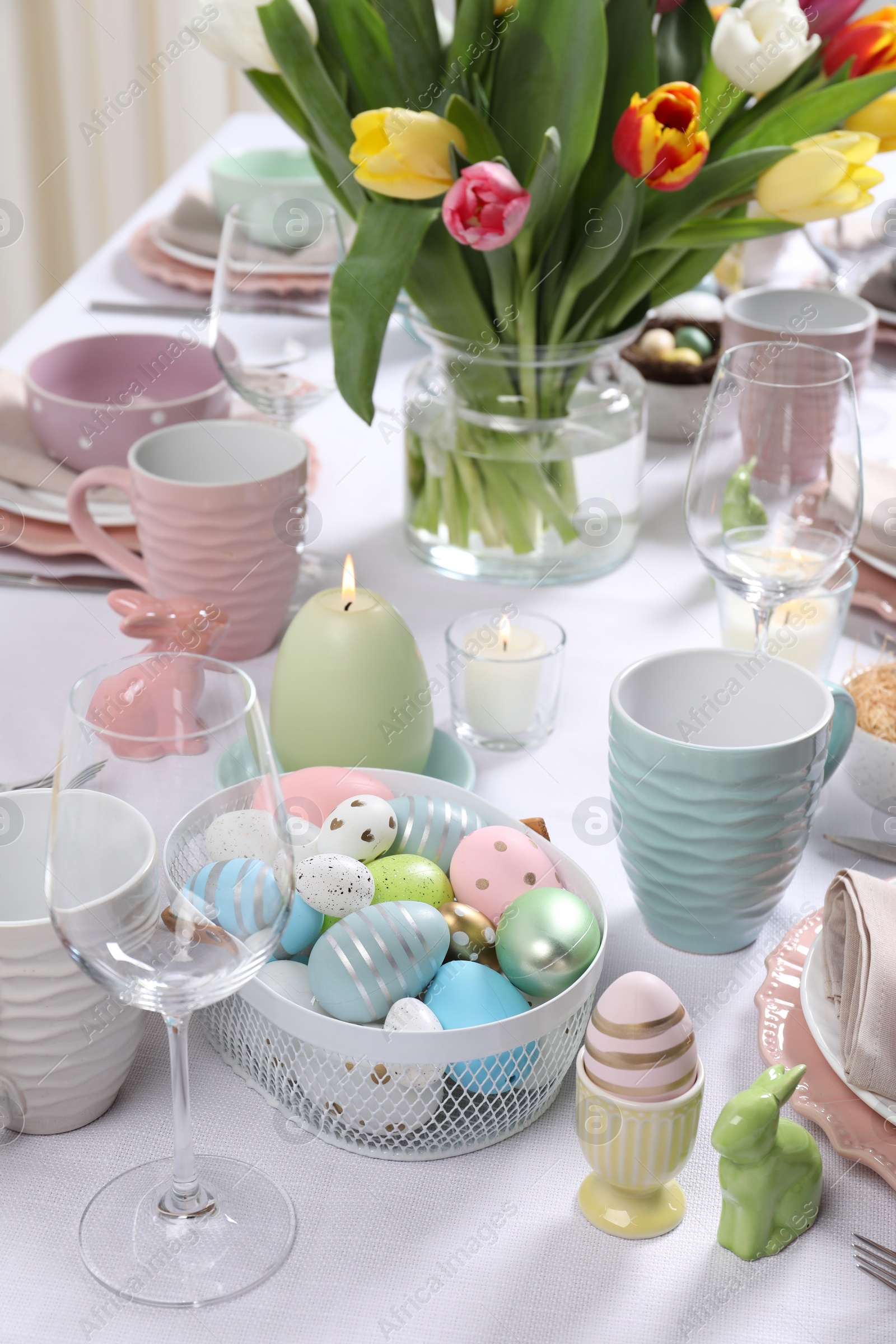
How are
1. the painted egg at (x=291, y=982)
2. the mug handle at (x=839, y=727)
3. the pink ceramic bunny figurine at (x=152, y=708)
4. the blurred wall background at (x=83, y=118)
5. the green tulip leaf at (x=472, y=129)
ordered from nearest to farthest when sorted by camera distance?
1. the pink ceramic bunny figurine at (x=152, y=708)
2. the painted egg at (x=291, y=982)
3. the mug handle at (x=839, y=727)
4. the green tulip leaf at (x=472, y=129)
5. the blurred wall background at (x=83, y=118)

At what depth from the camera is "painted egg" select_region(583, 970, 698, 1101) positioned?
45 cm

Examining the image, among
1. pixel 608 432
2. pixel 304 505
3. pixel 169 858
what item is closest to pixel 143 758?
pixel 169 858

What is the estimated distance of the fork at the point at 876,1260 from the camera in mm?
452

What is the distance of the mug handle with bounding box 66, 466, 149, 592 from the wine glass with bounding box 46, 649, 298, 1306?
42 centimetres

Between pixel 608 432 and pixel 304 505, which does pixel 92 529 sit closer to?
pixel 304 505

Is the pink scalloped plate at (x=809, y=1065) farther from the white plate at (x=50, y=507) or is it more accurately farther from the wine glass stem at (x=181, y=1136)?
the white plate at (x=50, y=507)

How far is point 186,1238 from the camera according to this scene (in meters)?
0.46

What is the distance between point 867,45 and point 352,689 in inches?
19.8

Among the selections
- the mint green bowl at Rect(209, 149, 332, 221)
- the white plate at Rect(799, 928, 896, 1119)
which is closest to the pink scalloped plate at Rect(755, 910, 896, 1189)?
the white plate at Rect(799, 928, 896, 1119)

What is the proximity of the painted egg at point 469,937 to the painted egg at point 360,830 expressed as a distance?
42 millimetres

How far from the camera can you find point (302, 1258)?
457 mm

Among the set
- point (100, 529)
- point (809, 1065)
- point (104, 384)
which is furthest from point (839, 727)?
point (104, 384)

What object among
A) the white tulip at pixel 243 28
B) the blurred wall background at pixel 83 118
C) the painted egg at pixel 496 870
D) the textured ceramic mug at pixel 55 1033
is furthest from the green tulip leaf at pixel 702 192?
the blurred wall background at pixel 83 118

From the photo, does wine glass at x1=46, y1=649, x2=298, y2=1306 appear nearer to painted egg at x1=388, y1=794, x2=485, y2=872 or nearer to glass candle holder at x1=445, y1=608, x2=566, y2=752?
painted egg at x1=388, y1=794, x2=485, y2=872
